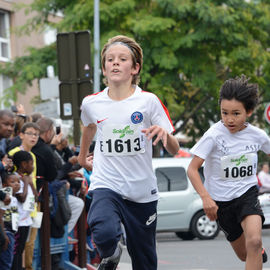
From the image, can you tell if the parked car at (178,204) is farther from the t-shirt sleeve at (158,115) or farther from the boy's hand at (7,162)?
the t-shirt sleeve at (158,115)

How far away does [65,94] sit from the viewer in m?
11.8

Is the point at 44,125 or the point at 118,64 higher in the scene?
the point at 118,64

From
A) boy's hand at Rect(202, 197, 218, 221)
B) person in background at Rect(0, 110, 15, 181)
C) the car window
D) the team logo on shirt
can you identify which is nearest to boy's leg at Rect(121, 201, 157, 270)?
the team logo on shirt

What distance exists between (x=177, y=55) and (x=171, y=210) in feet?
27.6

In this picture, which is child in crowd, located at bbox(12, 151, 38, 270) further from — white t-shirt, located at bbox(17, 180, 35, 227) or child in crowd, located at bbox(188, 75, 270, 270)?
child in crowd, located at bbox(188, 75, 270, 270)

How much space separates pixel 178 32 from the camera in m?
24.4

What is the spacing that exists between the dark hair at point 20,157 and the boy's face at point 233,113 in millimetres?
2572

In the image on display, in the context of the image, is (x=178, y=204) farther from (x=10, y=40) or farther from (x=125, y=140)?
(x=10, y=40)

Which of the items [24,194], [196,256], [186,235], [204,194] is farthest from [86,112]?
[186,235]

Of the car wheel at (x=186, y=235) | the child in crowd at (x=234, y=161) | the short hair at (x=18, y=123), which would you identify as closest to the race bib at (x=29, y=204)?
the short hair at (x=18, y=123)

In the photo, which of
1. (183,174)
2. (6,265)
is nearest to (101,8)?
(183,174)

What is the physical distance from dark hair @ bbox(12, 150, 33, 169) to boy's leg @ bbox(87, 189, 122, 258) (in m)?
2.97

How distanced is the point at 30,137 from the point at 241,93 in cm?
293

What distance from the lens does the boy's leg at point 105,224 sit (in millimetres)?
5367
